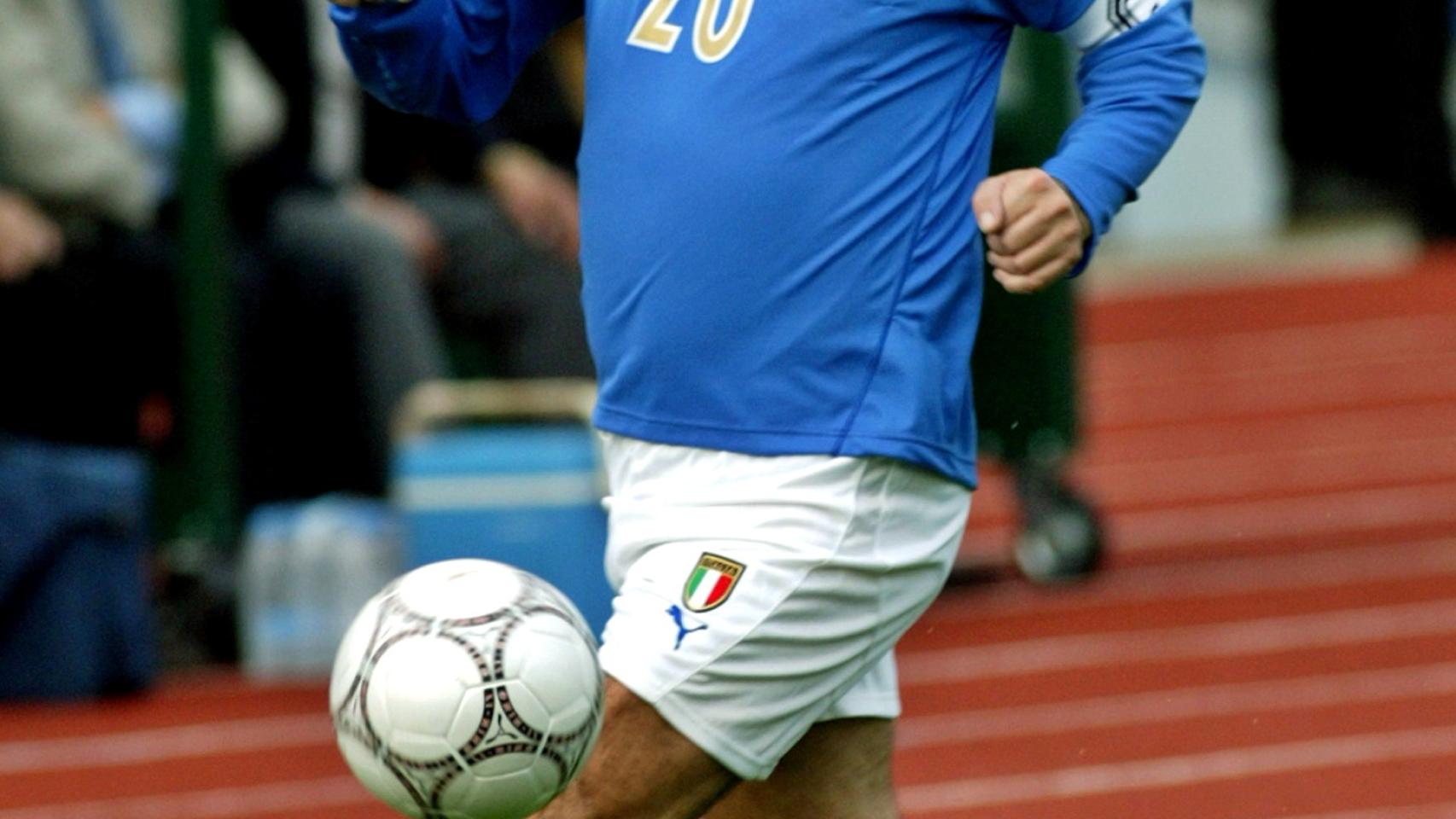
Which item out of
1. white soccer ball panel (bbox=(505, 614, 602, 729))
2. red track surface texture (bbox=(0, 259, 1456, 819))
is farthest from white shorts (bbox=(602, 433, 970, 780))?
red track surface texture (bbox=(0, 259, 1456, 819))

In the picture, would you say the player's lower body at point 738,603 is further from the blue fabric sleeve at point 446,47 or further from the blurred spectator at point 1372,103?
the blurred spectator at point 1372,103

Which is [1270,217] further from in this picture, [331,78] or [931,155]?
[931,155]

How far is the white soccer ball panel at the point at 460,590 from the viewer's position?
2.74 m

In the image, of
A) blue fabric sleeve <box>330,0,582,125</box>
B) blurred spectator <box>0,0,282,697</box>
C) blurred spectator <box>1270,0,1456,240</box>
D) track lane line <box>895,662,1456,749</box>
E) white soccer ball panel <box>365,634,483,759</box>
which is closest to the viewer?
white soccer ball panel <box>365,634,483,759</box>

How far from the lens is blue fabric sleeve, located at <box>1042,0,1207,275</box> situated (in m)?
2.93

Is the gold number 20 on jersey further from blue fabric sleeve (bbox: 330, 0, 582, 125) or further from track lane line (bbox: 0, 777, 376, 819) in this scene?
track lane line (bbox: 0, 777, 376, 819)

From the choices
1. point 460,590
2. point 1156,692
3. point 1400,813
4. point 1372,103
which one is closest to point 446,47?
point 460,590

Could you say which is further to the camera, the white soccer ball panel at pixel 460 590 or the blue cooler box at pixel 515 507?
the blue cooler box at pixel 515 507

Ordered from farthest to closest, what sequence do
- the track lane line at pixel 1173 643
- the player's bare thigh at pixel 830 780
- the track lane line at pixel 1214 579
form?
the track lane line at pixel 1214 579 → the track lane line at pixel 1173 643 → the player's bare thigh at pixel 830 780

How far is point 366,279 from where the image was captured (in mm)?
7340

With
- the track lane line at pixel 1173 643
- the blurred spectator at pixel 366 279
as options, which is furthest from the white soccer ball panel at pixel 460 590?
the blurred spectator at pixel 366 279

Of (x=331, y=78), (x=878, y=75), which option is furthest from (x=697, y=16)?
(x=331, y=78)

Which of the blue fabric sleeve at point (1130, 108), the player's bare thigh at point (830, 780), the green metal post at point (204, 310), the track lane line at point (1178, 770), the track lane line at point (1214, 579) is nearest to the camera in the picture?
the blue fabric sleeve at point (1130, 108)

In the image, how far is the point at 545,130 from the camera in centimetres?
787
